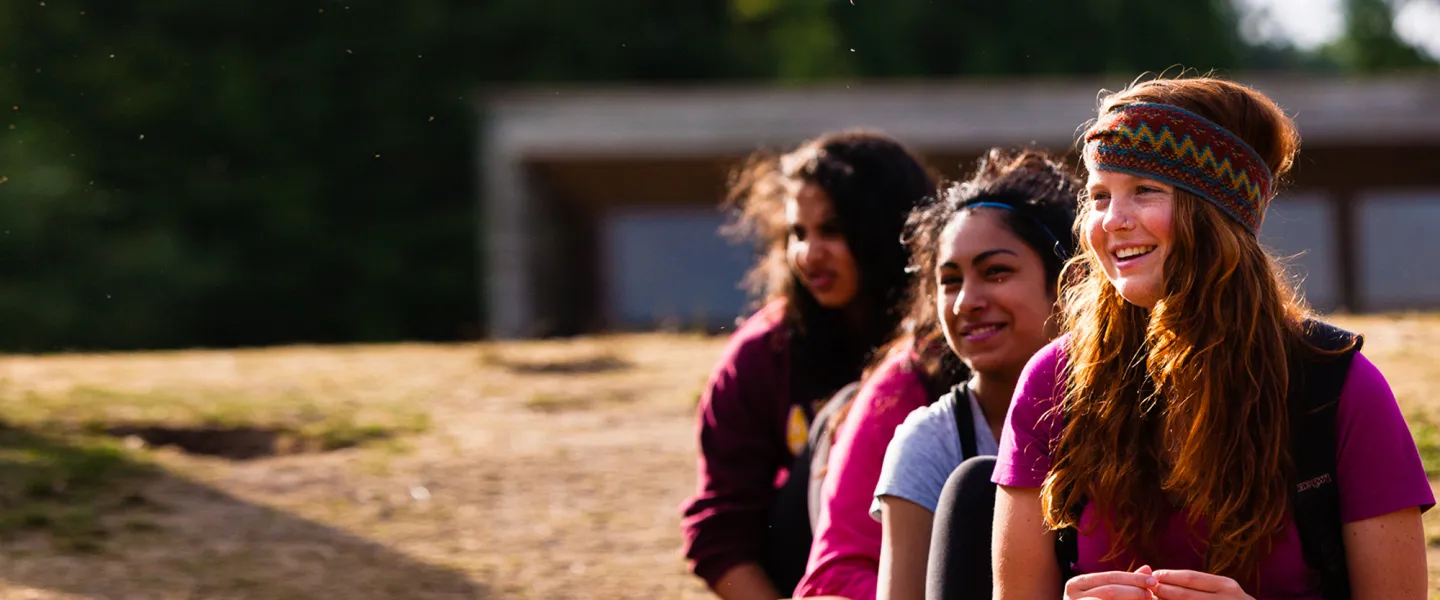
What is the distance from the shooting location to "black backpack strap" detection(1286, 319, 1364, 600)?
2.12 metres

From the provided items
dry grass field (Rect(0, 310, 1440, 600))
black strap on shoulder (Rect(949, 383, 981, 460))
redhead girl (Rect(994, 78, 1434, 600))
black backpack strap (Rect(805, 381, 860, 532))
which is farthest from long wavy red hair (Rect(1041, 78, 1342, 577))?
dry grass field (Rect(0, 310, 1440, 600))

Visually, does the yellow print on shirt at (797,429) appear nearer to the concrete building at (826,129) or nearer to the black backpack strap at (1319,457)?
the black backpack strap at (1319,457)

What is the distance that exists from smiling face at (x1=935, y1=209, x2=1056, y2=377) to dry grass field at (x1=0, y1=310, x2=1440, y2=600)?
1.67 m

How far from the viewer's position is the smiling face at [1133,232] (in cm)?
217

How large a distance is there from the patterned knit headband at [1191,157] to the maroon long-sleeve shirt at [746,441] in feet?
5.26

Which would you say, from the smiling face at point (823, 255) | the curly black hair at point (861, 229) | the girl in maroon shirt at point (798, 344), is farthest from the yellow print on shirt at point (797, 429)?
the smiling face at point (823, 255)

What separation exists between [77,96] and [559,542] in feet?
66.9

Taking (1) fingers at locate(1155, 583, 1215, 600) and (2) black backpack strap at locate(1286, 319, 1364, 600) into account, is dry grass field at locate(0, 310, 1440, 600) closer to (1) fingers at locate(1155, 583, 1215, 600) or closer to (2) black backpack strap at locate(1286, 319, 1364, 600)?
(2) black backpack strap at locate(1286, 319, 1364, 600)

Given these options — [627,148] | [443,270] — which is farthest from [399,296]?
[627,148]

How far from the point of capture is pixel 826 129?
620 inches

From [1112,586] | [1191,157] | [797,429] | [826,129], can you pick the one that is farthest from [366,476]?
[826,129]

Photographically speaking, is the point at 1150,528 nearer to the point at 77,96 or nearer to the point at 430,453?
the point at 430,453

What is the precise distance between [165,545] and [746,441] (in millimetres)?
2242

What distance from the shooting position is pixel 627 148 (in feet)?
52.4
